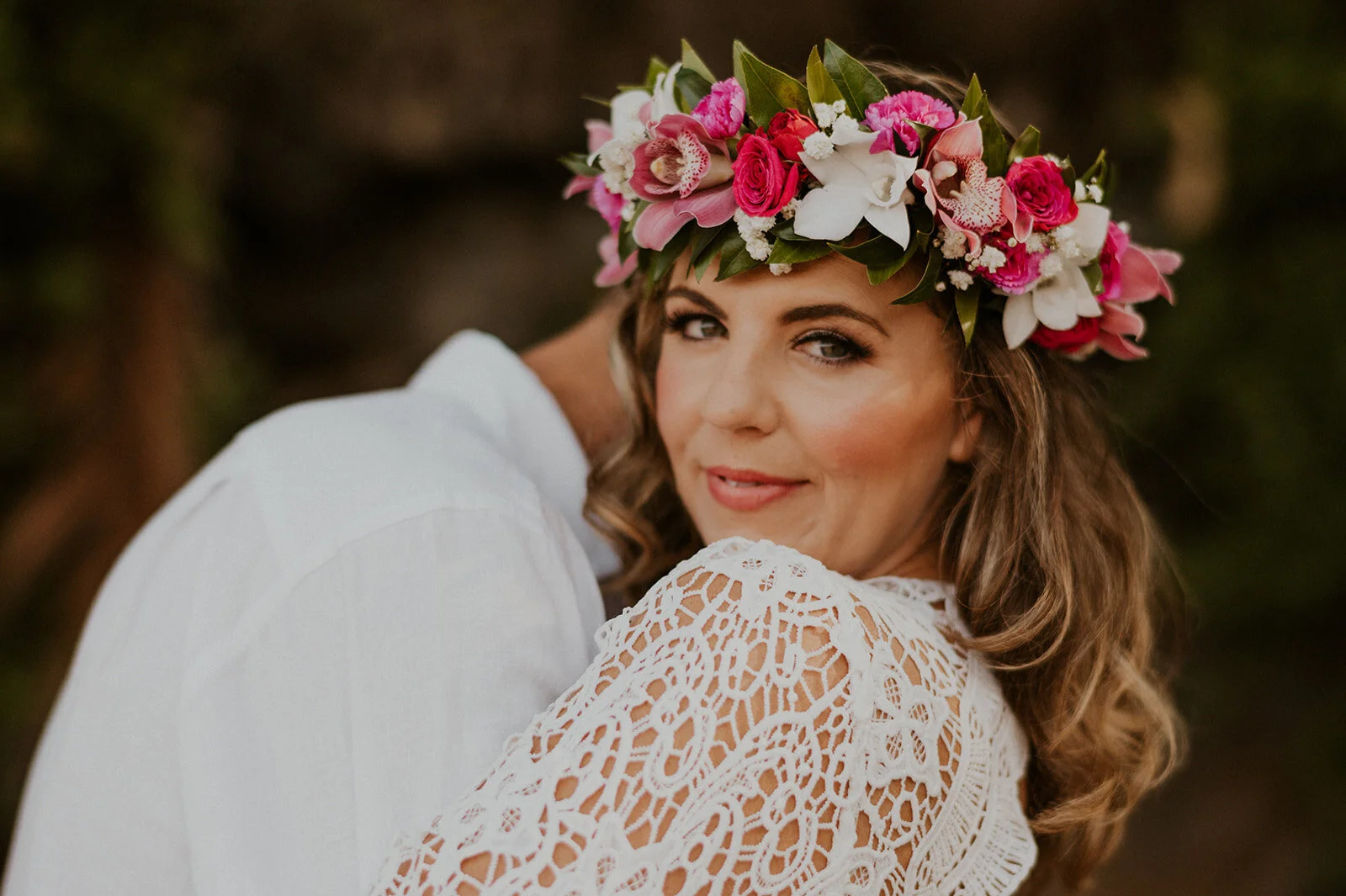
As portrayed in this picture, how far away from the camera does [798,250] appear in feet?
5.60

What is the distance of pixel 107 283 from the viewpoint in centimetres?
392

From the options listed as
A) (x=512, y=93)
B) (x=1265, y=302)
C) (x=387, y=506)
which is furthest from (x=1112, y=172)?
(x=512, y=93)

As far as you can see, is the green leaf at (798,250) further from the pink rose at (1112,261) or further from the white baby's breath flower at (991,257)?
the pink rose at (1112,261)

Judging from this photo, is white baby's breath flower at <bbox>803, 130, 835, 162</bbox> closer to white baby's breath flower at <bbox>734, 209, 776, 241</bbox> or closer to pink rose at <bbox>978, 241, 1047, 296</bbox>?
white baby's breath flower at <bbox>734, 209, 776, 241</bbox>

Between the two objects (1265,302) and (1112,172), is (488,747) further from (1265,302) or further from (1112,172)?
(1265,302)

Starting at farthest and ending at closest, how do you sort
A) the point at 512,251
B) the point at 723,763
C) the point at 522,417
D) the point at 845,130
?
1. the point at 512,251
2. the point at 522,417
3. the point at 845,130
4. the point at 723,763

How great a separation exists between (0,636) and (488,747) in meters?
2.96

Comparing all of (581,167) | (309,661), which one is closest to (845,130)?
(581,167)

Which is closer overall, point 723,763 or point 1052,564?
point 723,763

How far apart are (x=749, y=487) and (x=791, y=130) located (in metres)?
0.56

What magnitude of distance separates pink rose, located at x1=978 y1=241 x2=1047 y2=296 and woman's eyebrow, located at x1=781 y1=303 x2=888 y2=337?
7.5 inches

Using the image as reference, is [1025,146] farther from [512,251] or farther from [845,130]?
[512,251]

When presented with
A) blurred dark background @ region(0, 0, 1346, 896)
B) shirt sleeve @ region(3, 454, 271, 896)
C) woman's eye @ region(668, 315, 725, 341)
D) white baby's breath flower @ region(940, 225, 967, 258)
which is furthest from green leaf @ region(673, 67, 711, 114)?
blurred dark background @ region(0, 0, 1346, 896)

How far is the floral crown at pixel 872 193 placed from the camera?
1.67 m
